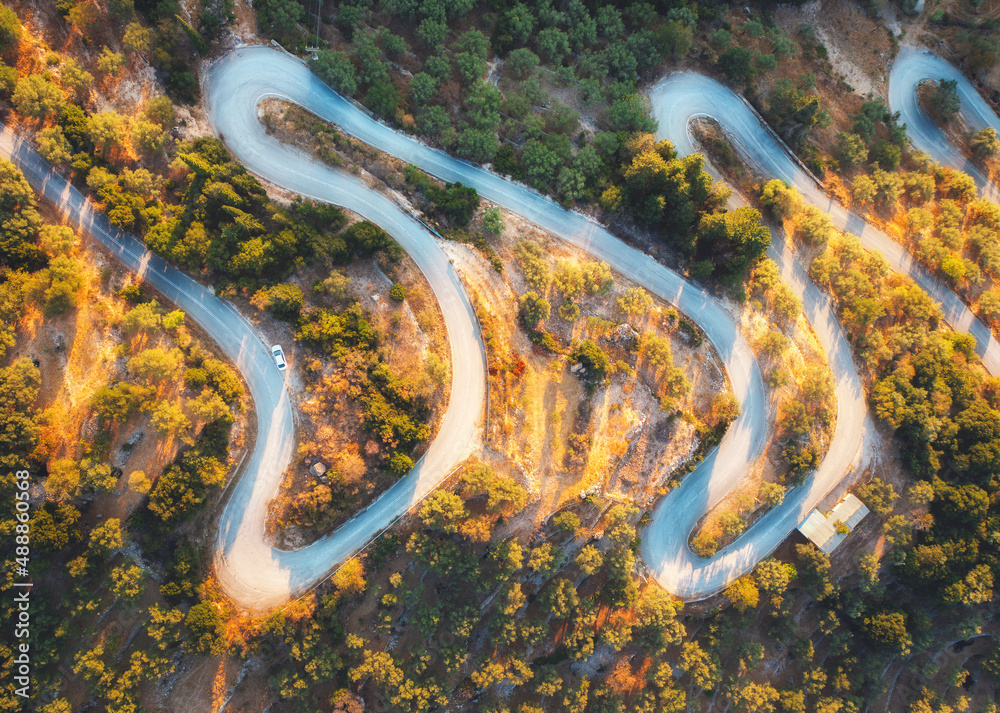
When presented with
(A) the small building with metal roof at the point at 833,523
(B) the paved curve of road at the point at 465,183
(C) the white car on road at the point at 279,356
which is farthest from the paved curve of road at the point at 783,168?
(C) the white car on road at the point at 279,356

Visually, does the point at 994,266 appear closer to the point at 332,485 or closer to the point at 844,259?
the point at 844,259

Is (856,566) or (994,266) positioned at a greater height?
(994,266)

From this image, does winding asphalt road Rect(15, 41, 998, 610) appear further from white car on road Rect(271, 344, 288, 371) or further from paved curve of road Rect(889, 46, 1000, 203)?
paved curve of road Rect(889, 46, 1000, 203)

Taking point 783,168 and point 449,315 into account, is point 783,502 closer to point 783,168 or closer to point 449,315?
point 783,168

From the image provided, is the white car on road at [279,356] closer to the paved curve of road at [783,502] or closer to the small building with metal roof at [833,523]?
the paved curve of road at [783,502]

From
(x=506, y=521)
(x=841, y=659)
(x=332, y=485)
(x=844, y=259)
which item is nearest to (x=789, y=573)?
(x=841, y=659)

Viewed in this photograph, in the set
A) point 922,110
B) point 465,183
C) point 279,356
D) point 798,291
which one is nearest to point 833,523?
point 798,291
